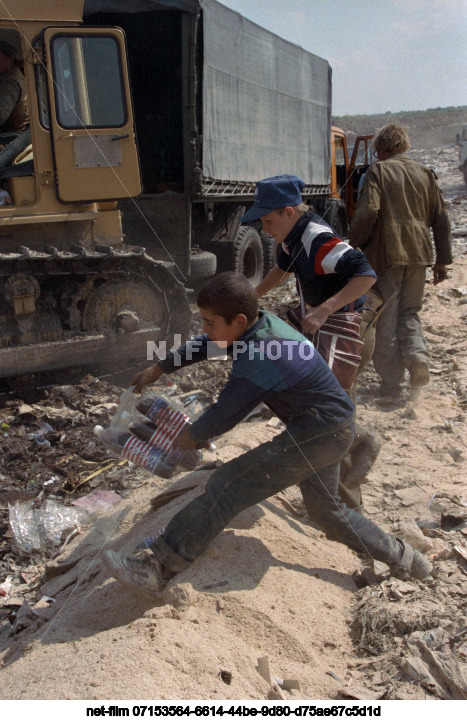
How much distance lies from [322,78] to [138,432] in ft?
36.0

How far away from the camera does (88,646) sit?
8.34 ft

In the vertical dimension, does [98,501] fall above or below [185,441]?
below

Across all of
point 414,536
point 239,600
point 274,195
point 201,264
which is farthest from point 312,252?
point 201,264

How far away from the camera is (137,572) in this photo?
280 centimetres

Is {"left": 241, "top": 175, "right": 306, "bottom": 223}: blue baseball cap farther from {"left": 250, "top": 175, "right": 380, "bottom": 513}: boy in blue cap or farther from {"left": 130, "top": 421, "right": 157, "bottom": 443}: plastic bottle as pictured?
{"left": 130, "top": 421, "right": 157, "bottom": 443}: plastic bottle

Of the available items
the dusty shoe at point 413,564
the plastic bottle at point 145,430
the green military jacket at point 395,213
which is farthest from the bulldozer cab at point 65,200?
the dusty shoe at point 413,564

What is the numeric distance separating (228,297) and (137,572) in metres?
1.21

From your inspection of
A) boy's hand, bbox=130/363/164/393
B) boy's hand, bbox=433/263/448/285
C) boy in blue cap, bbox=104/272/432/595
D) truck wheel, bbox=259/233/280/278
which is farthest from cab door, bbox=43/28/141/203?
truck wheel, bbox=259/233/280/278

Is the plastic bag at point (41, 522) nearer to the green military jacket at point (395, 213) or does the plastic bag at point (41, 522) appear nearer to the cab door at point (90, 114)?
the cab door at point (90, 114)

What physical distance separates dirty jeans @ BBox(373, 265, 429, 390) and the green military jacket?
13cm

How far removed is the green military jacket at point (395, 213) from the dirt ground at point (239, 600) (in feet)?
5.16

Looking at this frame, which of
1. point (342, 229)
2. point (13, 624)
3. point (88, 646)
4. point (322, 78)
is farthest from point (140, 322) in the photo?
point (342, 229)

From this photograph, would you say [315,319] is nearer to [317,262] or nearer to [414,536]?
[317,262]

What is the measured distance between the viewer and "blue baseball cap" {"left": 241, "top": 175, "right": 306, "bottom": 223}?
3.37 metres
